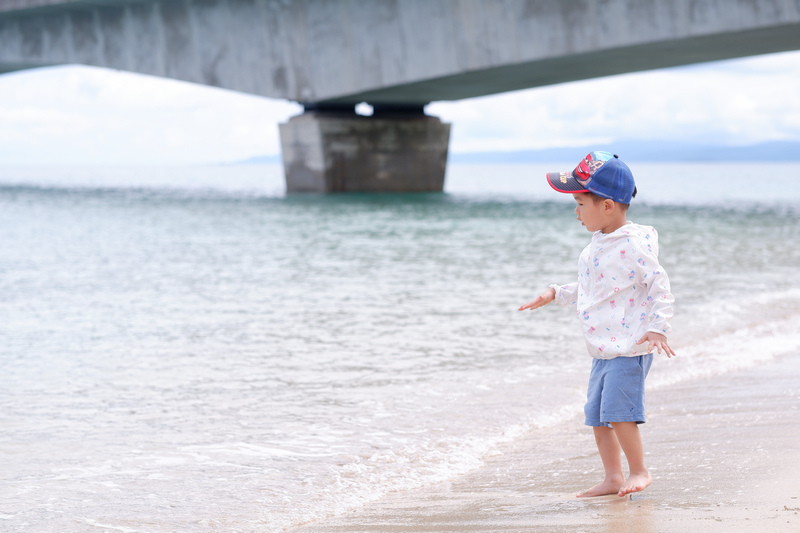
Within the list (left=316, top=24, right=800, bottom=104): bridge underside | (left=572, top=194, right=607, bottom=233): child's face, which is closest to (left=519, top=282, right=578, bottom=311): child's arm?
(left=572, top=194, right=607, bottom=233): child's face

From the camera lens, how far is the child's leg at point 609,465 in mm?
3049

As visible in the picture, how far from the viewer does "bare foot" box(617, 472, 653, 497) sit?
2961 mm

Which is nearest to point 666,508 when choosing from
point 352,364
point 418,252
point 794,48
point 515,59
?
point 352,364

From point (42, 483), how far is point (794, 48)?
25.2 metres

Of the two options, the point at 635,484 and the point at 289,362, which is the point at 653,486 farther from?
the point at 289,362

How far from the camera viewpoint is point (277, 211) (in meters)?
22.9

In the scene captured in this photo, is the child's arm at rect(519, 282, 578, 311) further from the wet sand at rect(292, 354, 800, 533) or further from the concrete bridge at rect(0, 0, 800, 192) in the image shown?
the concrete bridge at rect(0, 0, 800, 192)

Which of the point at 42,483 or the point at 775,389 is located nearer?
the point at 42,483

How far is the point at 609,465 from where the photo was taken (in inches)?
121

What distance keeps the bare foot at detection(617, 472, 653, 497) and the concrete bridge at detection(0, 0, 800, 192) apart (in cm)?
1994

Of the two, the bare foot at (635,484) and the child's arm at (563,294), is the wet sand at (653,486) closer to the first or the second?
the bare foot at (635,484)

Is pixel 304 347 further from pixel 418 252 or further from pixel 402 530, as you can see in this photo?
pixel 418 252

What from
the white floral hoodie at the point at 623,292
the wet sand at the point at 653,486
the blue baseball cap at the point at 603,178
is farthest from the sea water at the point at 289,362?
the blue baseball cap at the point at 603,178

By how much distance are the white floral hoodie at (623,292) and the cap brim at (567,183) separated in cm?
20
